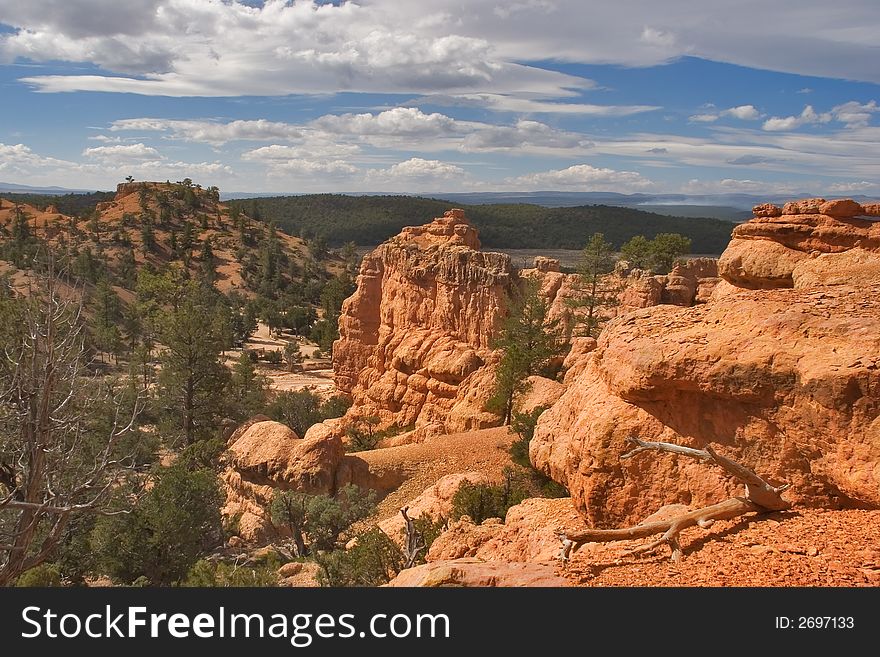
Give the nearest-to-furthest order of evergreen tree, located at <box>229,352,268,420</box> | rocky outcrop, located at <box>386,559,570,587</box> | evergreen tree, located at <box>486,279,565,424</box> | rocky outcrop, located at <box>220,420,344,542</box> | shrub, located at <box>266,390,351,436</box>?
rocky outcrop, located at <box>386,559,570,587</box>
rocky outcrop, located at <box>220,420,344,542</box>
evergreen tree, located at <box>486,279,565,424</box>
evergreen tree, located at <box>229,352,268,420</box>
shrub, located at <box>266,390,351,436</box>

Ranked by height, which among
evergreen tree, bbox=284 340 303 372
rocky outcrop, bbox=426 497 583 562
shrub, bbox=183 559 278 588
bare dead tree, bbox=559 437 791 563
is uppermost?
bare dead tree, bbox=559 437 791 563

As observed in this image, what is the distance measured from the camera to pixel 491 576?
688 cm

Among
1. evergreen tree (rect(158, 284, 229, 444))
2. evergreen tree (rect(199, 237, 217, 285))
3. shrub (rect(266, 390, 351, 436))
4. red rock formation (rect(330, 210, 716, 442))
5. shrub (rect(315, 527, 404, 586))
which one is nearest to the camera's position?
shrub (rect(315, 527, 404, 586))

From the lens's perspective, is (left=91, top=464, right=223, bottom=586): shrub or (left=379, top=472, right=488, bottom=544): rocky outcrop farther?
(left=379, top=472, right=488, bottom=544): rocky outcrop

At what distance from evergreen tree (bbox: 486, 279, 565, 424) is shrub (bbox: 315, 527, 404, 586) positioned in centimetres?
1255

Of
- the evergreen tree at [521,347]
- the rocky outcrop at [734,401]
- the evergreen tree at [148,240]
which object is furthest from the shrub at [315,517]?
the evergreen tree at [148,240]

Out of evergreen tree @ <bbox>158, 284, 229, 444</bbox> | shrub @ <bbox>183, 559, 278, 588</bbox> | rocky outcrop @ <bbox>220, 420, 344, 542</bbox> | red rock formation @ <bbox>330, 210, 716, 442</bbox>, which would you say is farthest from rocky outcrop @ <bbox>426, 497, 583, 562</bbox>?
evergreen tree @ <bbox>158, 284, 229, 444</bbox>

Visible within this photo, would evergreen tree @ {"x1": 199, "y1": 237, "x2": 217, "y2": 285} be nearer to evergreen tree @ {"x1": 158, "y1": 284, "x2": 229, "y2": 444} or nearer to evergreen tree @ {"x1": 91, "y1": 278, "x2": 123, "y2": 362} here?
evergreen tree @ {"x1": 91, "y1": 278, "x2": 123, "y2": 362}

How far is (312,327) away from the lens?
60031 mm

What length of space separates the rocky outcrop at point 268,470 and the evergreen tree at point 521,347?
24.8 ft

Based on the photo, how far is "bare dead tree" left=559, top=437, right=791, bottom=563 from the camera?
690 centimetres

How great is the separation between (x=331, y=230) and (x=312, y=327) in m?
81.0

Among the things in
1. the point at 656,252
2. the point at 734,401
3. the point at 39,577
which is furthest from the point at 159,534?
the point at 656,252

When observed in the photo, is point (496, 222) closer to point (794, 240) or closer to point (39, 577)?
point (794, 240)
